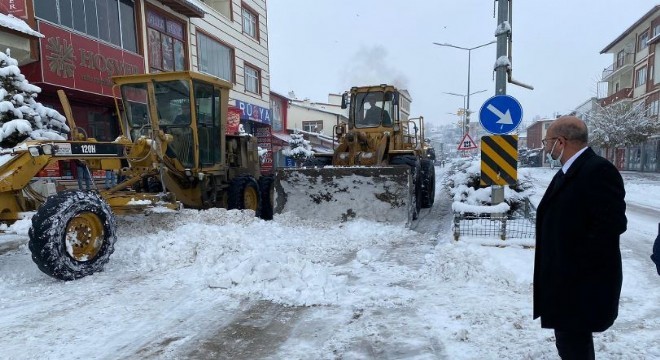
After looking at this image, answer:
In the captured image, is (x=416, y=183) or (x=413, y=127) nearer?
(x=416, y=183)

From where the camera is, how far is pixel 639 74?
121ft

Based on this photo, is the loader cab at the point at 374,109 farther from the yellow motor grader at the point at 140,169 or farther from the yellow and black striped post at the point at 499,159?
the yellow and black striped post at the point at 499,159

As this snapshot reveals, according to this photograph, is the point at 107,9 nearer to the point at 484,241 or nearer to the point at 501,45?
the point at 501,45

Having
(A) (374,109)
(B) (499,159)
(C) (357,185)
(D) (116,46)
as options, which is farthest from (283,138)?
(B) (499,159)

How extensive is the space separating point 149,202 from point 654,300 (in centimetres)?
611

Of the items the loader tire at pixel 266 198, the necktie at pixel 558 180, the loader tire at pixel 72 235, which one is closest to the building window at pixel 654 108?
the loader tire at pixel 266 198

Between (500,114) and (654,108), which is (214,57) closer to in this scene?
(500,114)

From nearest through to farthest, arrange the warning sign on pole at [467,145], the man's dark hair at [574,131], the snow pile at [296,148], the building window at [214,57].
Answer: the man's dark hair at [574,131] → the building window at [214,57] → the warning sign on pole at [467,145] → the snow pile at [296,148]

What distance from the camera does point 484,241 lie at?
5.64 meters

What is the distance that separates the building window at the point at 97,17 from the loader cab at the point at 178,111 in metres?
4.73

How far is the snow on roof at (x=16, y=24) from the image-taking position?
29.0 ft

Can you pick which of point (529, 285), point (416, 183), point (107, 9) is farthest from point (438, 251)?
point (107, 9)

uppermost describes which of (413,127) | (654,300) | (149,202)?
(413,127)

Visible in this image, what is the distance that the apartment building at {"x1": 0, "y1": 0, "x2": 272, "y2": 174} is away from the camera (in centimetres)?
996
